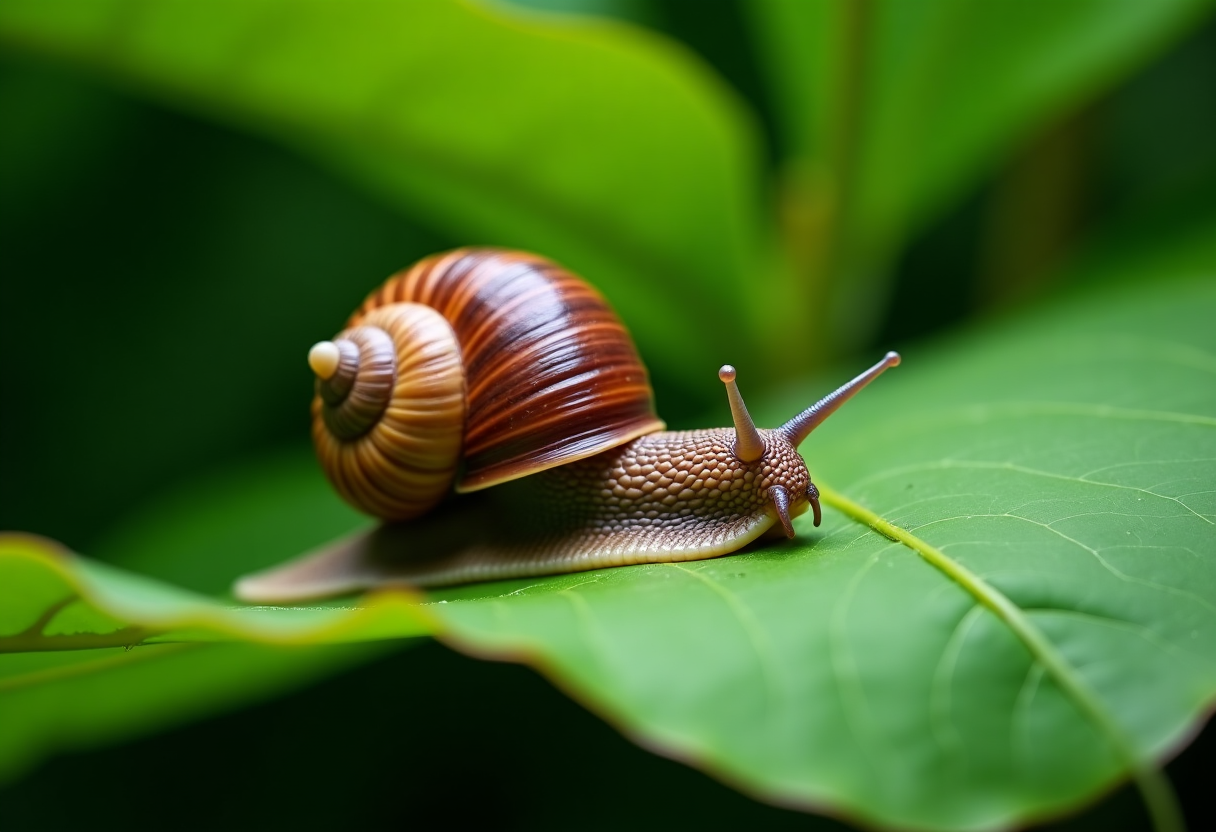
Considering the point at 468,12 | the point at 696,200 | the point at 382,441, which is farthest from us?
the point at 696,200

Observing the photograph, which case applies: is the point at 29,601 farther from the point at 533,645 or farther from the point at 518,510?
the point at 518,510

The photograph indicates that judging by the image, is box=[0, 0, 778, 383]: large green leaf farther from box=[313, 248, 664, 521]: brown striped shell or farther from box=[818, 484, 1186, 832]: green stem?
box=[818, 484, 1186, 832]: green stem

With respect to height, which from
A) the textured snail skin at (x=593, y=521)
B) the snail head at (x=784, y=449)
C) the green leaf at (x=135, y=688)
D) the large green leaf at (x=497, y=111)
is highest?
the large green leaf at (x=497, y=111)

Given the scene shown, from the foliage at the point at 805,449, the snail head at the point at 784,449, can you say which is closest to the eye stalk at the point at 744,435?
the snail head at the point at 784,449

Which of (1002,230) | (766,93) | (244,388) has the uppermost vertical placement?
(766,93)

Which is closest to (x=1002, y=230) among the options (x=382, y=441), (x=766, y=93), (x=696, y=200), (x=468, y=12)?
(x=766, y=93)

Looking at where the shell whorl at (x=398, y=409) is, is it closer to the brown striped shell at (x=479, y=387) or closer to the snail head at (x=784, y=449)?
the brown striped shell at (x=479, y=387)

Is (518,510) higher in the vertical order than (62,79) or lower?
lower
